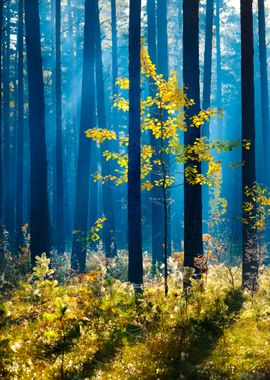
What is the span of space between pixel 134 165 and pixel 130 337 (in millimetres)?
4526

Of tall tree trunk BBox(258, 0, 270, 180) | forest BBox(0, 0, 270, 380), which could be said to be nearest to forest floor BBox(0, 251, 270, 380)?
forest BBox(0, 0, 270, 380)

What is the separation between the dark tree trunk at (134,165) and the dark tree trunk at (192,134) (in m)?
1.12

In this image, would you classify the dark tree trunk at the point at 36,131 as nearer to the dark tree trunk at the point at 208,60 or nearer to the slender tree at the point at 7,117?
the dark tree trunk at the point at 208,60

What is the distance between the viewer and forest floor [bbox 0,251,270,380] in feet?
16.3

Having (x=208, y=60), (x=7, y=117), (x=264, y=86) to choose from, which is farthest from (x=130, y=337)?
(x=7, y=117)

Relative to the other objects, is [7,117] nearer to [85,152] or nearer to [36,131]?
[85,152]

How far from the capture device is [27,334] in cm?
611

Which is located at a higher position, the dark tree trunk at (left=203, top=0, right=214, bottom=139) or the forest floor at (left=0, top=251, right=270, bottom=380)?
the dark tree trunk at (left=203, top=0, right=214, bottom=139)

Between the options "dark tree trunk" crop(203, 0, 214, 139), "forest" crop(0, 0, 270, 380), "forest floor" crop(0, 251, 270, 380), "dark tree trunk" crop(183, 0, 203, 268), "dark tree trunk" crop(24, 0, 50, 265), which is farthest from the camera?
"dark tree trunk" crop(203, 0, 214, 139)

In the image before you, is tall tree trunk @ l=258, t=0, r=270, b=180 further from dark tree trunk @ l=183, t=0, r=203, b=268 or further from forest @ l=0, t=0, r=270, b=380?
dark tree trunk @ l=183, t=0, r=203, b=268

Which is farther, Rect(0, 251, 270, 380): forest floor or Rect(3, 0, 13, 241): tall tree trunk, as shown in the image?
Rect(3, 0, 13, 241): tall tree trunk

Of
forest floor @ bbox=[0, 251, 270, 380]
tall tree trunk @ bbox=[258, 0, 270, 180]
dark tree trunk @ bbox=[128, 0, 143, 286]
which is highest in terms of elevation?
tall tree trunk @ bbox=[258, 0, 270, 180]

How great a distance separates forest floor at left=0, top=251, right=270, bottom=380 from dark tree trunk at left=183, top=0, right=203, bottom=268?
135cm

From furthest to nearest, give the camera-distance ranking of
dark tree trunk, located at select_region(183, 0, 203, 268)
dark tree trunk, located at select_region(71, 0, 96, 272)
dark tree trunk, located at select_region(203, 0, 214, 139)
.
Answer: dark tree trunk, located at select_region(203, 0, 214, 139) < dark tree trunk, located at select_region(71, 0, 96, 272) < dark tree trunk, located at select_region(183, 0, 203, 268)
